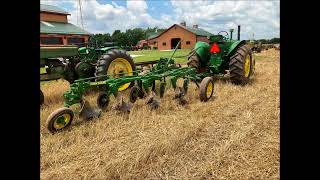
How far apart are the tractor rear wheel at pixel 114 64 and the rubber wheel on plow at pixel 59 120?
1.89m

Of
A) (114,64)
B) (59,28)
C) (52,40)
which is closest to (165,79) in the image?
(114,64)

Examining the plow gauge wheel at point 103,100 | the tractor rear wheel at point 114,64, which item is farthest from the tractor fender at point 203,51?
the plow gauge wheel at point 103,100

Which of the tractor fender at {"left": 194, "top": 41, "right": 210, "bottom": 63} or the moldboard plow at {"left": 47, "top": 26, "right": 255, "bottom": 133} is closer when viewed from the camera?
the moldboard plow at {"left": 47, "top": 26, "right": 255, "bottom": 133}

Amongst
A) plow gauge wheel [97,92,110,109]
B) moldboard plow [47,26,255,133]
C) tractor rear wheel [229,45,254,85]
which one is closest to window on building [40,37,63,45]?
moldboard plow [47,26,255,133]

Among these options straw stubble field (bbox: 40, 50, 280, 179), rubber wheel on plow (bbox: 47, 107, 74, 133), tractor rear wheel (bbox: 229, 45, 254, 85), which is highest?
tractor rear wheel (bbox: 229, 45, 254, 85)

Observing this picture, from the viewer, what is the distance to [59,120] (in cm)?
432

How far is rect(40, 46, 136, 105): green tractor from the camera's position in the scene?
631 cm

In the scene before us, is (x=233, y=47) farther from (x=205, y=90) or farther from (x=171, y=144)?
(x=171, y=144)

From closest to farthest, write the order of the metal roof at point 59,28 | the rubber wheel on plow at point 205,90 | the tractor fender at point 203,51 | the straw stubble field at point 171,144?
the straw stubble field at point 171,144 → the rubber wheel on plow at point 205,90 → the tractor fender at point 203,51 → the metal roof at point 59,28

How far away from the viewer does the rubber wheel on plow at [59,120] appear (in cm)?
415

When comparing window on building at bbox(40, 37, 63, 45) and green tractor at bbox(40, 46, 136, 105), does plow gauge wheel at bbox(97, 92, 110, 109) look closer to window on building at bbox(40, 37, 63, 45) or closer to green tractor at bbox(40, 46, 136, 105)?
green tractor at bbox(40, 46, 136, 105)

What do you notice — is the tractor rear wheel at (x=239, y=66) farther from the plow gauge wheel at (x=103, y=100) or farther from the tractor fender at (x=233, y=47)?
the plow gauge wheel at (x=103, y=100)

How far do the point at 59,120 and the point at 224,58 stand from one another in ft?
16.9
